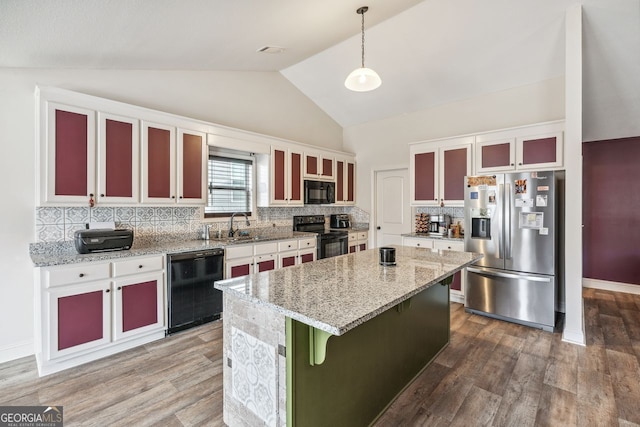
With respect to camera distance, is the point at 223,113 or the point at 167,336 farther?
the point at 223,113

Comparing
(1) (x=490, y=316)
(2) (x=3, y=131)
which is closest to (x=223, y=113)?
(2) (x=3, y=131)

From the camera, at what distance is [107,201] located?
2.88 metres

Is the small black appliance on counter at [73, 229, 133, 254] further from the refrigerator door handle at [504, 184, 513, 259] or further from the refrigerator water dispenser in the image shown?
the refrigerator door handle at [504, 184, 513, 259]

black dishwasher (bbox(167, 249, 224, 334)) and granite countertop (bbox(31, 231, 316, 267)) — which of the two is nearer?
granite countertop (bbox(31, 231, 316, 267))

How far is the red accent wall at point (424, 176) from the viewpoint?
448 cm

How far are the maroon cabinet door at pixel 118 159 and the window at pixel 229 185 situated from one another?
1.04 meters

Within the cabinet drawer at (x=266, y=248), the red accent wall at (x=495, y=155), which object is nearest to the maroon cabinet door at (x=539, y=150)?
the red accent wall at (x=495, y=155)

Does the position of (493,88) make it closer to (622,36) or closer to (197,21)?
(622,36)

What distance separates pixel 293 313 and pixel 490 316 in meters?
3.31

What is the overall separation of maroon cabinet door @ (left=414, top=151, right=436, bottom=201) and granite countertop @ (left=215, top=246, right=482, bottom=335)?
2.17 meters

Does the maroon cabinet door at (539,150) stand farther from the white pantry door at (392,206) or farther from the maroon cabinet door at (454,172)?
the white pantry door at (392,206)

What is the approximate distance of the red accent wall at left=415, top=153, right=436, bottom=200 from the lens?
14.7 ft

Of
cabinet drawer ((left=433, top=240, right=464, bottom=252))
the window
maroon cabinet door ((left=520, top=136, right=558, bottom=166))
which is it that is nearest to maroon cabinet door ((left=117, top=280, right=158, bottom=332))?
the window

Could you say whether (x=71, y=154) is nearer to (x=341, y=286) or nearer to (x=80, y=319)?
(x=80, y=319)
